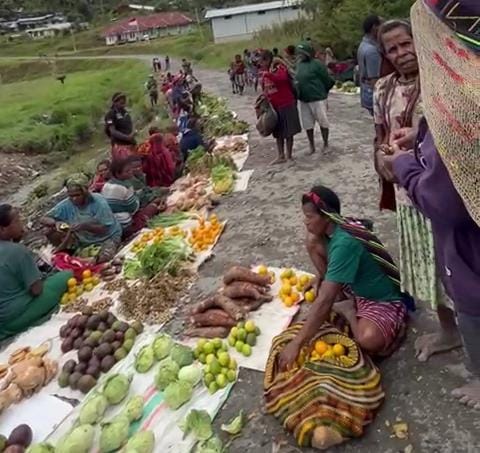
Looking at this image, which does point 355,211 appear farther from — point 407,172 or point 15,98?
point 15,98

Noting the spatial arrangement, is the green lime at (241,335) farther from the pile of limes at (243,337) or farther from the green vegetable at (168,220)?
the green vegetable at (168,220)

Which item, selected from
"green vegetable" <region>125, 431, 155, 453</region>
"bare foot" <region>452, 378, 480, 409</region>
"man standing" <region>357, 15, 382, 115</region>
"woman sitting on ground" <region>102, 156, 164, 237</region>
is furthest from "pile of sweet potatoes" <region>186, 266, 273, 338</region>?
"man standing" <region>357, 15, 382, 115</region>

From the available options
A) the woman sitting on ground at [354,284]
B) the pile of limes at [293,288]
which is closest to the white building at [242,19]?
the pile of limes at [293,288]

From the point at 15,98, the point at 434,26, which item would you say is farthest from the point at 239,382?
the point at 15,98

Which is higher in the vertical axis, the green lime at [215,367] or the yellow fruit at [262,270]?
the yellow fruit at [262,270]

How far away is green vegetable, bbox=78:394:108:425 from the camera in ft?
11.2

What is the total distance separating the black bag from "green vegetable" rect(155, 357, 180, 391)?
4888 millimetres

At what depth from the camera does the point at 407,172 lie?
2074 mm

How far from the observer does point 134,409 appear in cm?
341

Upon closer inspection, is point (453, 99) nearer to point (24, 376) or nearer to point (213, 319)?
point (213, 319)

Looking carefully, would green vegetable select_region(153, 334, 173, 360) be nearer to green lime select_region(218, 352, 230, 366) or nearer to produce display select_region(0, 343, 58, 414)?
green lime select_region(218, 352, 230, 366)

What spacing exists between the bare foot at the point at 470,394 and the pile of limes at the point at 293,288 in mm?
1380

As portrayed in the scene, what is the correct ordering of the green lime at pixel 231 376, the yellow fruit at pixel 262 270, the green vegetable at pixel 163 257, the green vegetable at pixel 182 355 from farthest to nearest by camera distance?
1. the green vegetable at pixel 163 257
2. the yellow fruit at pixel 262 270
3. the green vegetable at pixel 182 355
4. the green lime at pixel 231 376

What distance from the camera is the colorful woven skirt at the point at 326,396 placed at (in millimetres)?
2889
